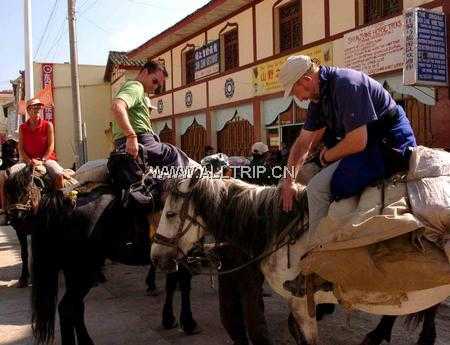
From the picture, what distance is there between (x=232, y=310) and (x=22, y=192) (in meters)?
2.32

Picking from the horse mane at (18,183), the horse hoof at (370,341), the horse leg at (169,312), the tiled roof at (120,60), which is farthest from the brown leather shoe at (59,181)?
the tiled roof at (120,60)

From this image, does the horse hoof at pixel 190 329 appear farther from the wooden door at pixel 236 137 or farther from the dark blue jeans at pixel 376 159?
the wooden door at pixel 236 137

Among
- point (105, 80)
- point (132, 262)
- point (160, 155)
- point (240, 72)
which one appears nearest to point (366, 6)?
point (240, 72)

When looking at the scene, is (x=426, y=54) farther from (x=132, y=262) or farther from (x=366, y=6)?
(x=132, y=262)

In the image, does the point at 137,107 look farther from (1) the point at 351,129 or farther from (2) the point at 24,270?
(2) the point at 24,270

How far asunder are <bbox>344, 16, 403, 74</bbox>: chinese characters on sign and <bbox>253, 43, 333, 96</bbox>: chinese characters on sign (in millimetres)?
711

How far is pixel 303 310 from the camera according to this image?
10.1 feet

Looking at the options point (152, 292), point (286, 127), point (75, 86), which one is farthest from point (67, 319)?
point (75, 86)

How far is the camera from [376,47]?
30.5 feet

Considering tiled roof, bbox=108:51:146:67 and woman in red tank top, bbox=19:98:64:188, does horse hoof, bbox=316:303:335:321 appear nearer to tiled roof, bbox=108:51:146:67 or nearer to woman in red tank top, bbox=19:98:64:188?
woman in red tank top, bbox=19:98:64:188

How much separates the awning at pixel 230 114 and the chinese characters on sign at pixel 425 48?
19.9ft

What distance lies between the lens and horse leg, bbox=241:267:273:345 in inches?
134

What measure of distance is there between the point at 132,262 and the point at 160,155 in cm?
99

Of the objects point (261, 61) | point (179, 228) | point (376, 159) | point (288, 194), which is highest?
point (261, 61)
